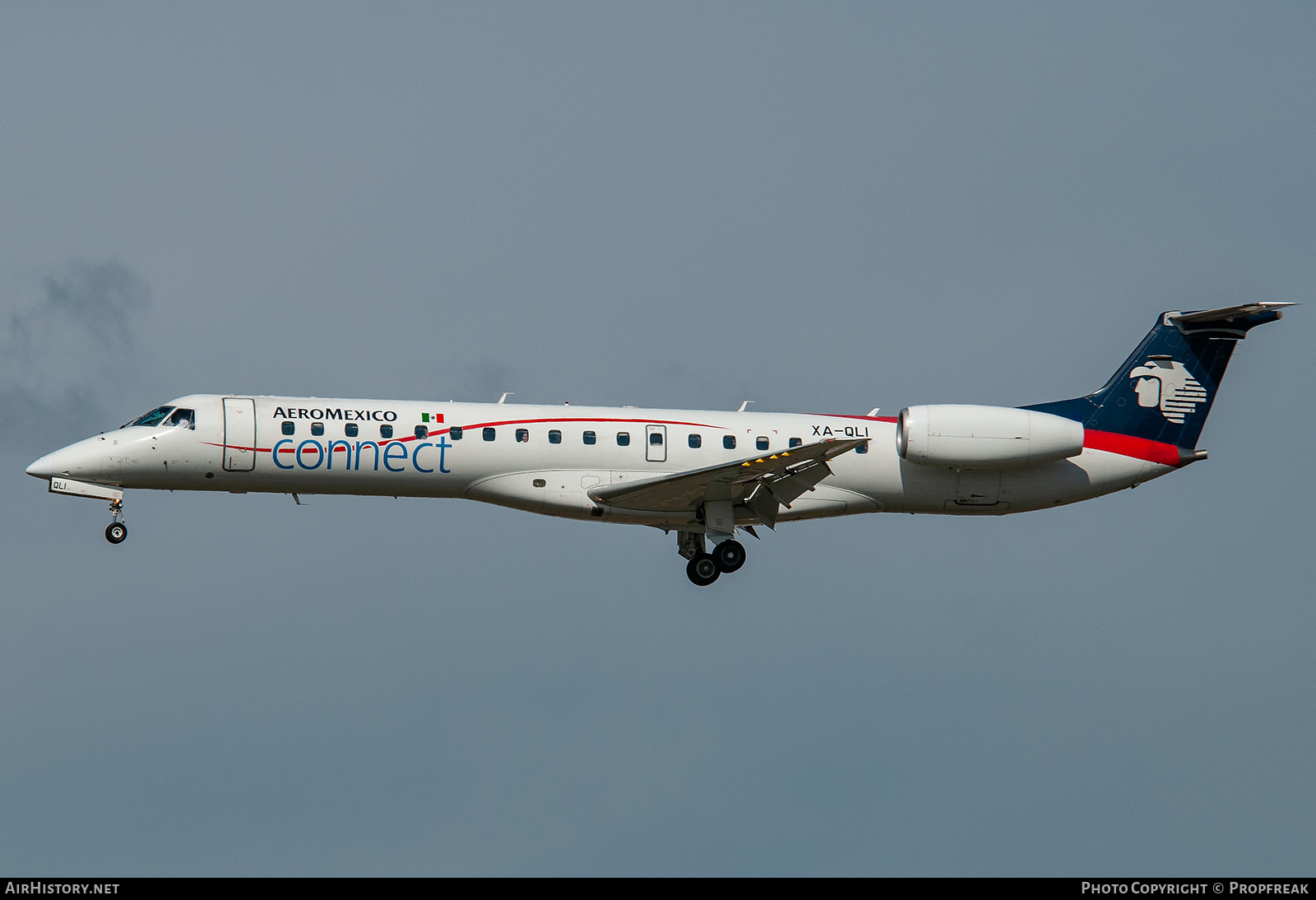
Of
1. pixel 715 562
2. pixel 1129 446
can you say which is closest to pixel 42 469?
pixel 715 562

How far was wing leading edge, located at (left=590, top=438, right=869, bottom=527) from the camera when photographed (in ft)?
104

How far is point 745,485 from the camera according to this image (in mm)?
33031

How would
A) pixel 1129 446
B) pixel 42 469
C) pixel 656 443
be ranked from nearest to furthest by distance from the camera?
pixel 42 469, pixel 656 443, pixel 1129 446

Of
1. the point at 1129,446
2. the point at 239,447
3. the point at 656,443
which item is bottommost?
the point at 1129,446

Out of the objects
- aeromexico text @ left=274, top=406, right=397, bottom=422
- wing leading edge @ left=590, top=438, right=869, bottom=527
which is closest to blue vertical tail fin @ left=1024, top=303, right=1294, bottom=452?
wing leading edge @ left=590, top=438, right=869, bottom=527

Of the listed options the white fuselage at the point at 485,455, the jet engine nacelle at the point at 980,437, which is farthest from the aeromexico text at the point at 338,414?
the jet engine nacelle at the point at 980,437

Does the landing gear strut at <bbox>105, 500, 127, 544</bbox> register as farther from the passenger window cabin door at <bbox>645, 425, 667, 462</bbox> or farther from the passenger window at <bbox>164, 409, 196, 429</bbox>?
the passenger window cabin door at <bbox>645, 425, 667, 462</bbox>

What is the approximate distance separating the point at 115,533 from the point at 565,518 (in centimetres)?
908

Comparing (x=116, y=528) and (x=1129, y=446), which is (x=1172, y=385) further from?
(x=116, y=528)

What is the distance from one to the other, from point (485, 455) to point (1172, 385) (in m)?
15.3

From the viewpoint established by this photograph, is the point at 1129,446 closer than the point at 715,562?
No

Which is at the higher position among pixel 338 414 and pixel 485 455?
pixel 338 414

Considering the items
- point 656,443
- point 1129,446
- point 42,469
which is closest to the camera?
point 42,469
